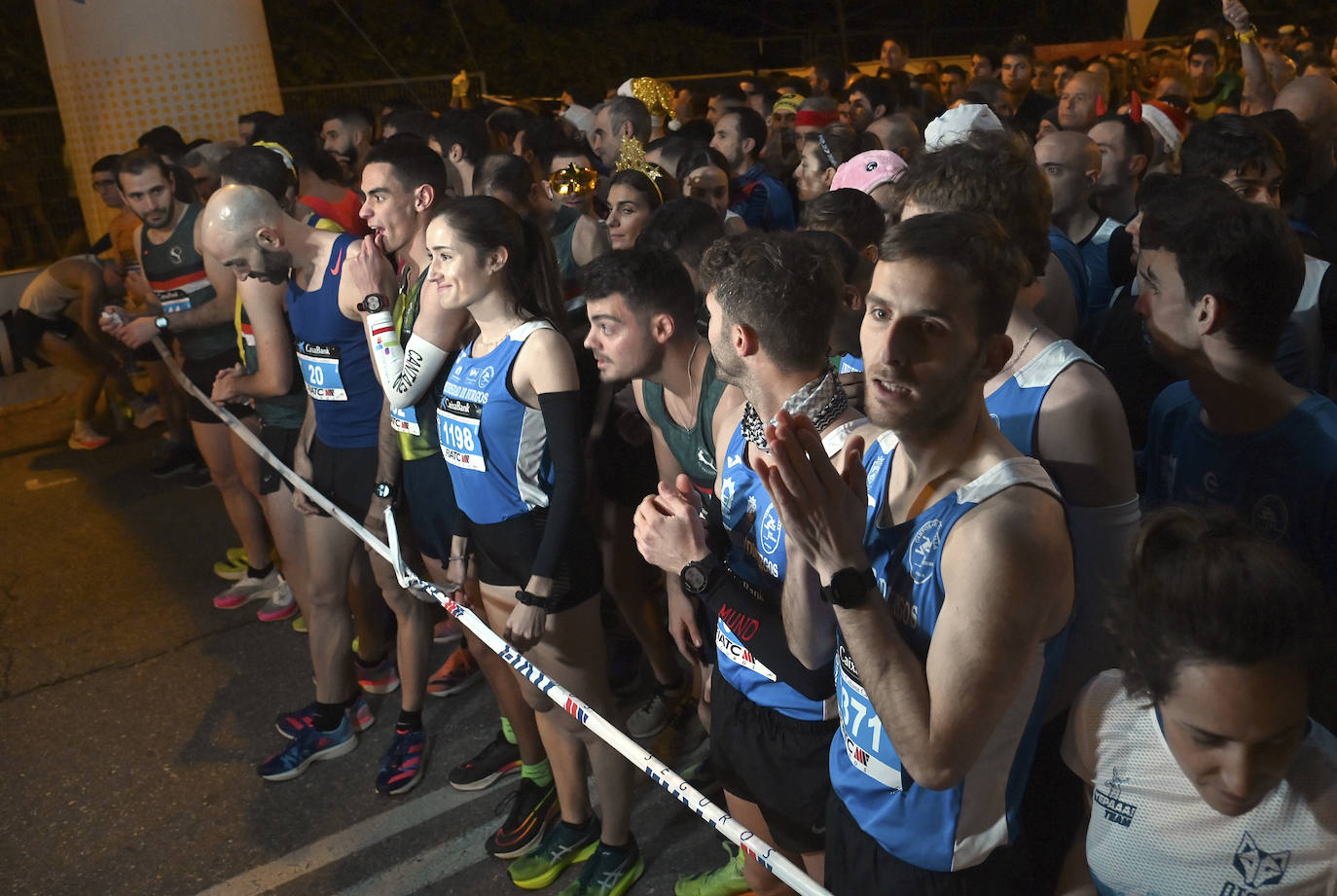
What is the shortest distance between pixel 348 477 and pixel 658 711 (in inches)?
58.1

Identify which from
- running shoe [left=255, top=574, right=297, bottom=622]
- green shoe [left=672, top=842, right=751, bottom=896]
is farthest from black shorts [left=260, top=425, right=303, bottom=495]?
green shoe [left=672, top=842, right=751, bottom=896]

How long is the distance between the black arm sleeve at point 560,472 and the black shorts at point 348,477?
1177 mm

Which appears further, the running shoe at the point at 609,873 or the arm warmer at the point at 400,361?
the arm warmer at the point at 400,361

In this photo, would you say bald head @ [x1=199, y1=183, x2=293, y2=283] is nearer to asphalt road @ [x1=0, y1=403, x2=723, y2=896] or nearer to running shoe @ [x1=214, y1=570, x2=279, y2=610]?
asphalt road @ [x1=0, y1=403, x2=723, y2=896]

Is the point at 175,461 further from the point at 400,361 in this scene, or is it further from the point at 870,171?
the point at 870,171

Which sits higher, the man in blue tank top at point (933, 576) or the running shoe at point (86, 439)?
the man in blue tank top at point (933, 576)

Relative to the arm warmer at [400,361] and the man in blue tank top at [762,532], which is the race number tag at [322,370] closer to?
the arm warmer at [400,361]

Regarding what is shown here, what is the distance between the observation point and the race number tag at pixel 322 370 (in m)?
3.72

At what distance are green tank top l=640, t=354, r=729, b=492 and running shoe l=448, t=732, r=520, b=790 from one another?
4.80 ft

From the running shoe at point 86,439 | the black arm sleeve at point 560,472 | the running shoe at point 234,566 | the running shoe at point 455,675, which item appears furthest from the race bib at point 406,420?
the running shoe at point 86,439

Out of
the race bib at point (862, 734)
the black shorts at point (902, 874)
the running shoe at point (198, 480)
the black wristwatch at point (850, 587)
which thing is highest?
the black wristwatch at point (850, 587)

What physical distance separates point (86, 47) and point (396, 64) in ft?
40.4

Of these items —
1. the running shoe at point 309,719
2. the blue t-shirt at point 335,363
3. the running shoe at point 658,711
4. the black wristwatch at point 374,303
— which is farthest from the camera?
the running shoe at point 309,719

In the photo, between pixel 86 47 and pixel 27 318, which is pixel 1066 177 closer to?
pixel 27 318
